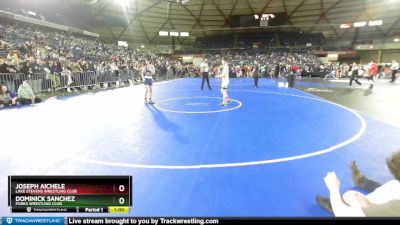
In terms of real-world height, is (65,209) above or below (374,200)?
below

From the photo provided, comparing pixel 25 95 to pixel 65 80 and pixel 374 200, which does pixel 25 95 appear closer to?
pixel 65 80

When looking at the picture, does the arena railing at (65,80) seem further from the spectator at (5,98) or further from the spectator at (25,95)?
the spectator at (25,95)

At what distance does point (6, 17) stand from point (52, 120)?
94.5 ft

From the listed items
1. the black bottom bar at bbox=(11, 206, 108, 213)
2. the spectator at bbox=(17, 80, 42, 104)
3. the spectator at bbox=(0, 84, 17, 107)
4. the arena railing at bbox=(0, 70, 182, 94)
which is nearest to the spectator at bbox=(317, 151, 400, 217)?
the black bottom bar at bbox=(11, 206, 108, 213)

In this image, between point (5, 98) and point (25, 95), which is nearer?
point (5, 98)

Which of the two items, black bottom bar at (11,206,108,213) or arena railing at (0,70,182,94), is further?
arena railing at (0,70,182,94)

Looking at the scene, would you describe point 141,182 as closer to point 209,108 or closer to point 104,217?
point 104,217

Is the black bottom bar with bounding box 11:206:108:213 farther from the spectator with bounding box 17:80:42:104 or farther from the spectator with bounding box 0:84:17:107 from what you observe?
the spectator with bounding box 17:80:42:104

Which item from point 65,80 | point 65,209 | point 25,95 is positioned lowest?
point 65,209
